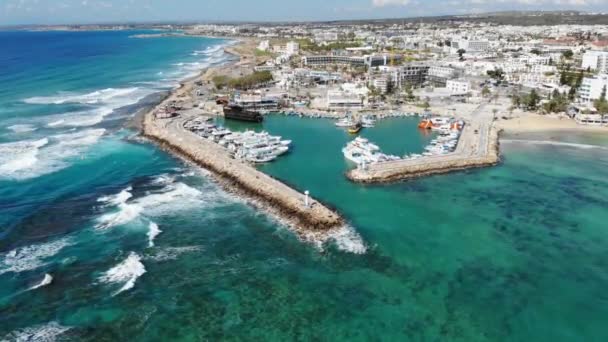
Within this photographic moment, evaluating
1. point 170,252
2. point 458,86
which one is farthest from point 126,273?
point 458,86

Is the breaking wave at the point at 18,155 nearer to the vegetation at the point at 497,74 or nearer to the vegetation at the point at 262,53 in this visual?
the vegetation at the point at 497,74

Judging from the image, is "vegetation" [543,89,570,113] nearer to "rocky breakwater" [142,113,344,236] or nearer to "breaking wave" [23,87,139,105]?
"rocky breakwater" [142,113,344,236]

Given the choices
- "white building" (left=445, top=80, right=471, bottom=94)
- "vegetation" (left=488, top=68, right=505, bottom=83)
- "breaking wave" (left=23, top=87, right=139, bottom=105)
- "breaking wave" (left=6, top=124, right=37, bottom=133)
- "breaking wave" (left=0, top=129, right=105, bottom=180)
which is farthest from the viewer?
"vegetation" (left=488, top=68, right=505, bottom=83)

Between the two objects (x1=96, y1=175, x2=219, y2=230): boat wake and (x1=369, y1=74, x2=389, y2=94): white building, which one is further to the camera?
(x1=369, y1=74, x2=389, y2=94): white building

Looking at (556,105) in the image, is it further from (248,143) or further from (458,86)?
(248,143)

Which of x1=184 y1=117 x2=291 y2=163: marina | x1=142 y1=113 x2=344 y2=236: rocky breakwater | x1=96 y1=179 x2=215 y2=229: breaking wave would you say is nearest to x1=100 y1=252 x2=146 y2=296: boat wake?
x1=96 y1=179 x2=215 y2=229: breaking wave

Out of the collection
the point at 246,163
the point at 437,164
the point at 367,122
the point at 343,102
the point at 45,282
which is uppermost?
the point at 343,102

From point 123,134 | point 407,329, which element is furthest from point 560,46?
point 407,329
